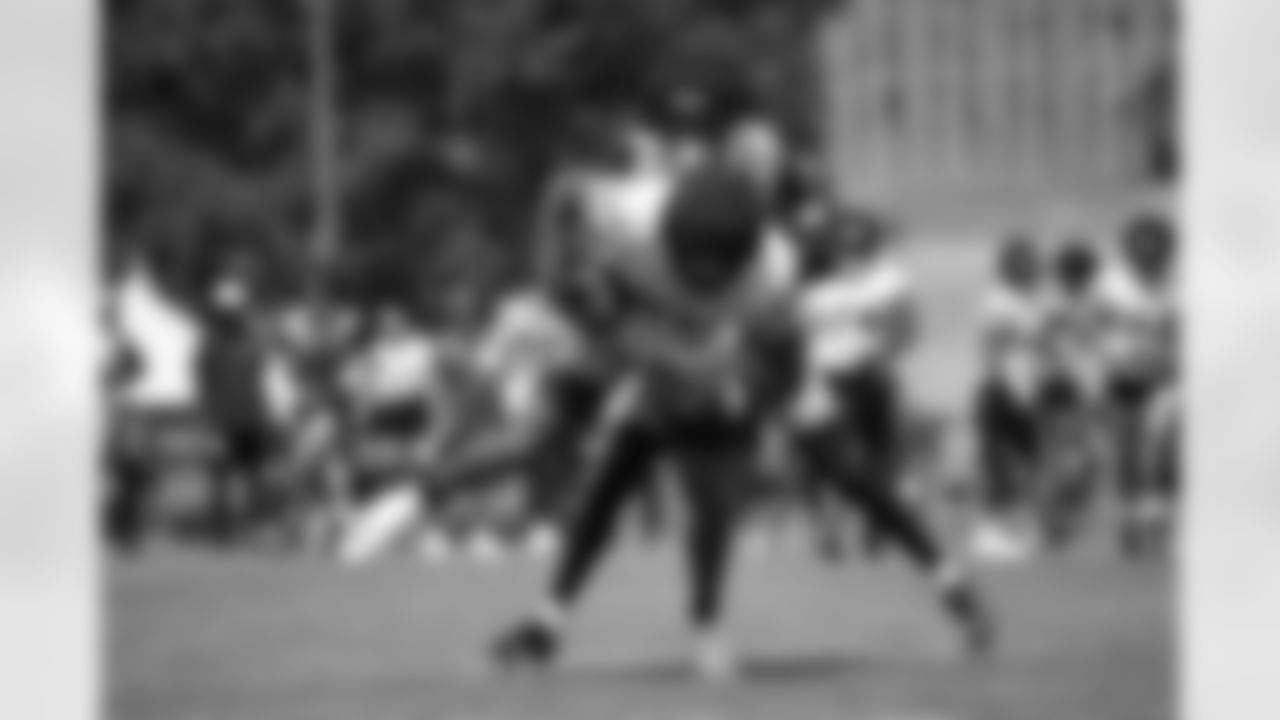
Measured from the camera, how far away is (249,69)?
36.0 metres

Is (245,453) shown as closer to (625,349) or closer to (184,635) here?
(184,635)

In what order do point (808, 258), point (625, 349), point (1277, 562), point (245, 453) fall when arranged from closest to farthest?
point (1277, 562)
point (625, 349)
point (808, 258)
point (245, 453)

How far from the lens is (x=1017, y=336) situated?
10.7 meters

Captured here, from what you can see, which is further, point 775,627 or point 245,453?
point 245,453

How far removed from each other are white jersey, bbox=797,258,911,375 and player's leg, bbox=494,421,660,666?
2.83 m

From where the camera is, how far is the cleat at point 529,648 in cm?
703

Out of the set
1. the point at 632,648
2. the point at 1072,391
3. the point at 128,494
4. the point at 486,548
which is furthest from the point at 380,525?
the point at 632,648


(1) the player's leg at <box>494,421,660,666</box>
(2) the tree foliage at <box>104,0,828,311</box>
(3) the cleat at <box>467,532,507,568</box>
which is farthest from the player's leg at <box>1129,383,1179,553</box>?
(2) the tree foliage at <box>104,0,828,311</box>

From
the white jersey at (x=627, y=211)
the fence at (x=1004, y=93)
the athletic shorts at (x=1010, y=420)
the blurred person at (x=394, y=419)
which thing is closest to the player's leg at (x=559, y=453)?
the blurred person at (x=394, y=419)

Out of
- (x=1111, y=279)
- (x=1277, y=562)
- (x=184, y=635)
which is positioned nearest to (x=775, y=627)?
(x=184, y=635)

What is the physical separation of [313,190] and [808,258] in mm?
27134

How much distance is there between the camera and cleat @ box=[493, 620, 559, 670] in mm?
7027

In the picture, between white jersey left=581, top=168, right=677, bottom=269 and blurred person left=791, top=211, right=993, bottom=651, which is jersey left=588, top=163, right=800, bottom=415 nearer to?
white jersey left=581, top=168, right=677, bottom=269

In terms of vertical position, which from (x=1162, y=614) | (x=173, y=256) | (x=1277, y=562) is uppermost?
(x=173, y=256)
